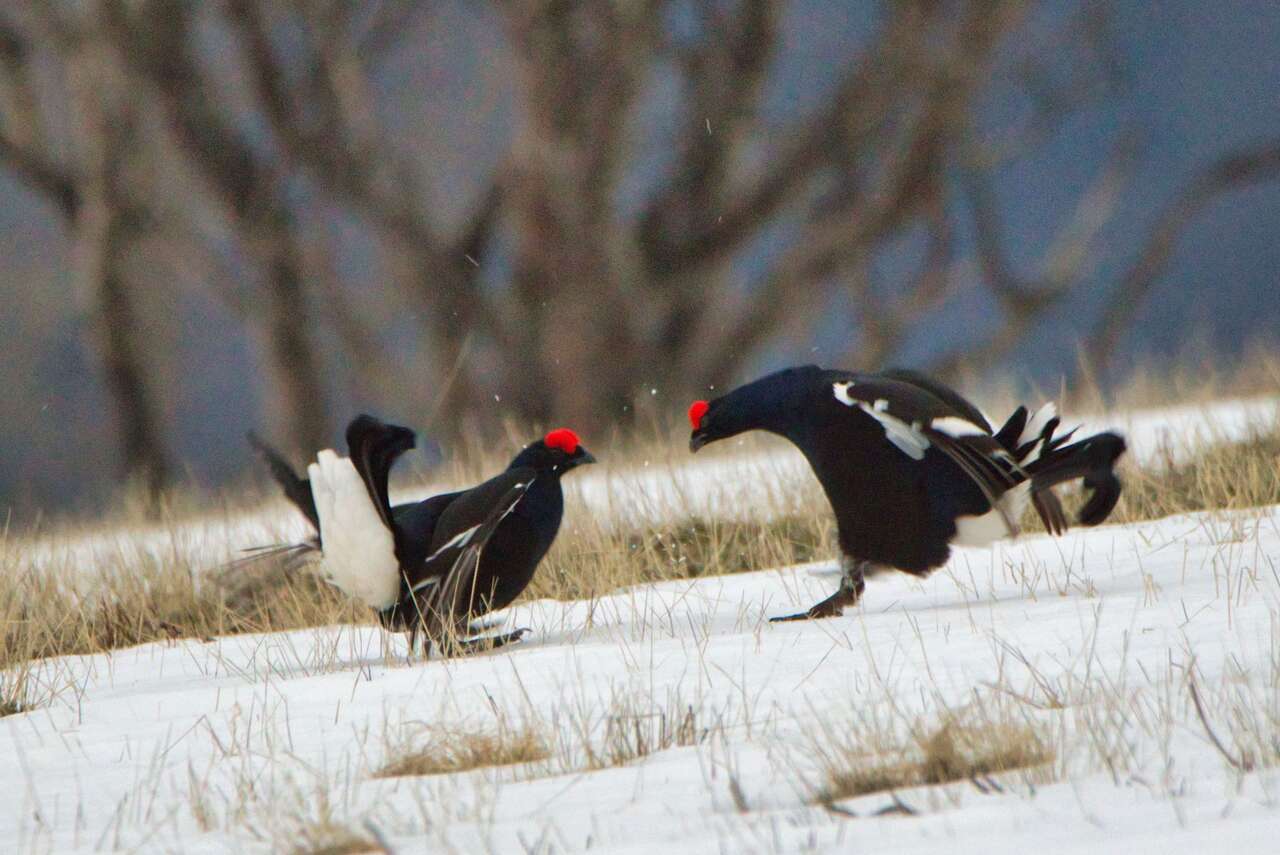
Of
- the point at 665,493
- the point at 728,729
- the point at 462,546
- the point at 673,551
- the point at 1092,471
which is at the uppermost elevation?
the point at 665,493

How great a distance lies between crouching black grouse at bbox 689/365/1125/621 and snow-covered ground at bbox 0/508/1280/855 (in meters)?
0.19

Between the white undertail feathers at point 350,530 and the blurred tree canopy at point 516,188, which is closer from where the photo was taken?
the white undertail feathers at point 350,530

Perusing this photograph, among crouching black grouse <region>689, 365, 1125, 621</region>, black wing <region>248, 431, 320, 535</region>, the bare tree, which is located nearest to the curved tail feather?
crouching black grouse <region>689, 365, 1125, 621</region>

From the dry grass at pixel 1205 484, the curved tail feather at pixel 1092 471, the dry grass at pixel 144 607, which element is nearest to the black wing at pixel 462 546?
the dry grass at pixel 144 607

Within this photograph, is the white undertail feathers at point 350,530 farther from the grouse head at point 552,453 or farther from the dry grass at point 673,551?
the dry grass at point 673,551

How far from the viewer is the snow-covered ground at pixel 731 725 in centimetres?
207

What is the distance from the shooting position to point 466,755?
267cm

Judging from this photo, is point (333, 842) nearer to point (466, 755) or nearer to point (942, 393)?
point (466, 755)

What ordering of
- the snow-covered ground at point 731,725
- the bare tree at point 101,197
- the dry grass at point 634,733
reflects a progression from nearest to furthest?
the snow-covered ground at point 731,725 < the dry grass at point 634,733 < the bare tree at point 101,197

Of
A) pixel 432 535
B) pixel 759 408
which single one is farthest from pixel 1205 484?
pixel 432 535

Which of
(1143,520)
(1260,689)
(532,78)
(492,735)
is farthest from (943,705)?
(532,78)

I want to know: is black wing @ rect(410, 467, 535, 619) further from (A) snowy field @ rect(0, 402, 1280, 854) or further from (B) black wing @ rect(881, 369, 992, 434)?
(B) black wing @ rect(881, 369, 992, 434)

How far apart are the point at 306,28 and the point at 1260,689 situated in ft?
39.6

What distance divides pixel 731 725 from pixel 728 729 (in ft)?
0.04
